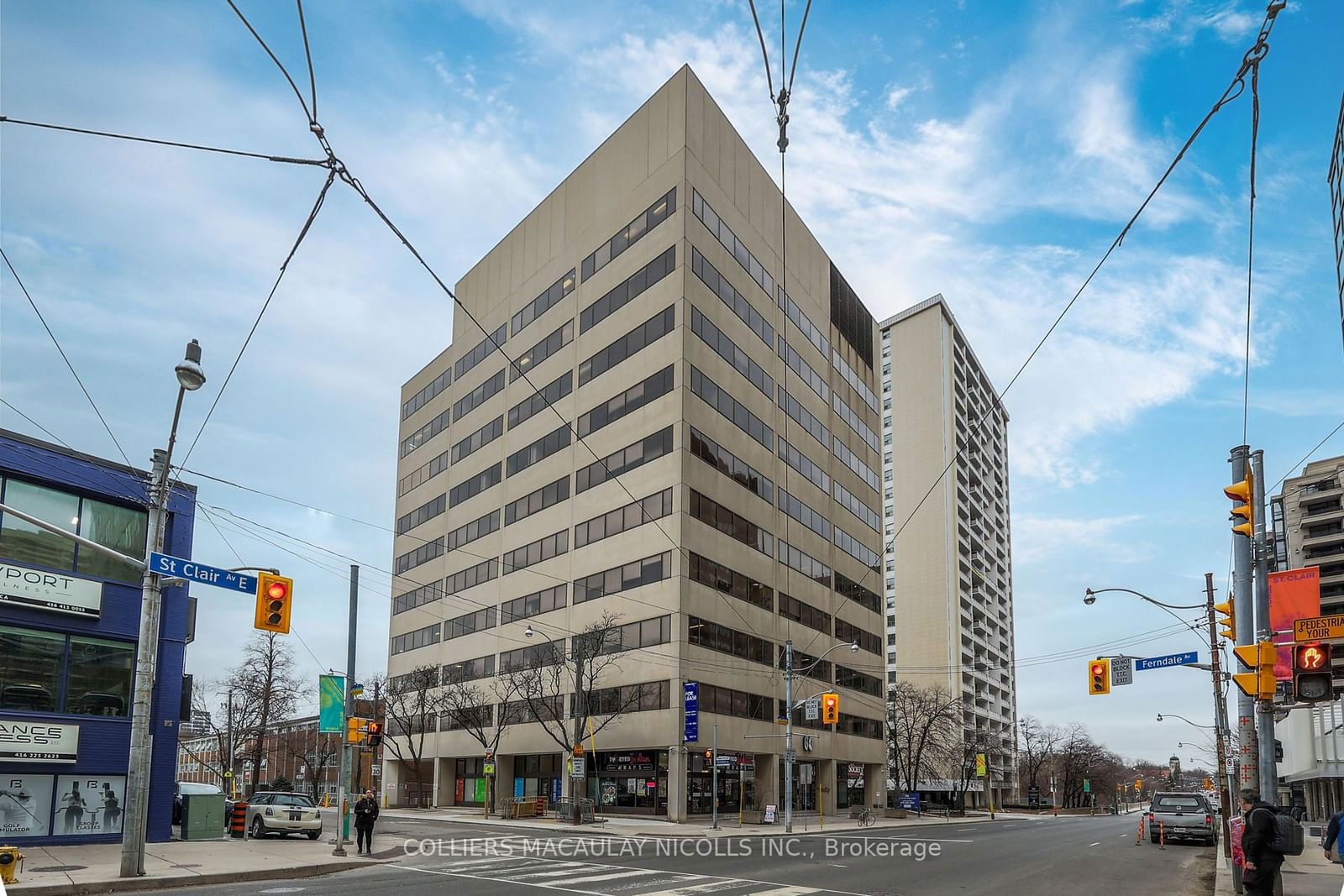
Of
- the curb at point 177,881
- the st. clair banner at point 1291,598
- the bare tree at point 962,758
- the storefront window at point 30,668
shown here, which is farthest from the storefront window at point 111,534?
the bare tree at point 962,758

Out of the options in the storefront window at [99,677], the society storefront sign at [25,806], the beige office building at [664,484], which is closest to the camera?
the society storefront sign at [25,806]

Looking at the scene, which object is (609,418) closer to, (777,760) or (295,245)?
(777,760)

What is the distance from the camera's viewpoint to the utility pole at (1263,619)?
18797mm

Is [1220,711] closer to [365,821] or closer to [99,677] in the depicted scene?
[365,821]

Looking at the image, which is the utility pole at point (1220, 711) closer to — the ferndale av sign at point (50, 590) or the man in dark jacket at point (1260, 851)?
the man in dark jacket at point (1260, 851)

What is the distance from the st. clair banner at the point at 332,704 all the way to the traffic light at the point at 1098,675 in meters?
23.7

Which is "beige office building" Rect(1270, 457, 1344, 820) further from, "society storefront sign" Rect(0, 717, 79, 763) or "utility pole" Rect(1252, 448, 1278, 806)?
"society storefront sign" Rect(0, 717, 79, 763)

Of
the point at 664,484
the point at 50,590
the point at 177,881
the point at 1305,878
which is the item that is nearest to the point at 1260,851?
the point at 1305,878

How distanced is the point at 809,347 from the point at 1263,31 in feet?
199

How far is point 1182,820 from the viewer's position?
3728 centimetres

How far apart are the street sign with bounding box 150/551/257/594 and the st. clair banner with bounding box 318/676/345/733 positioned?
27.5 ft

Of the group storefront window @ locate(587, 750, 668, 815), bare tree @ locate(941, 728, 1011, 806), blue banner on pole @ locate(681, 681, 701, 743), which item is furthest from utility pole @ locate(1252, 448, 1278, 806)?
bare tree @ locate(941, 728, 1011, 806)

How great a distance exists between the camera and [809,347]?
2771 inches

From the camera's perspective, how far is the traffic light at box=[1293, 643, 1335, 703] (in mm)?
15789
